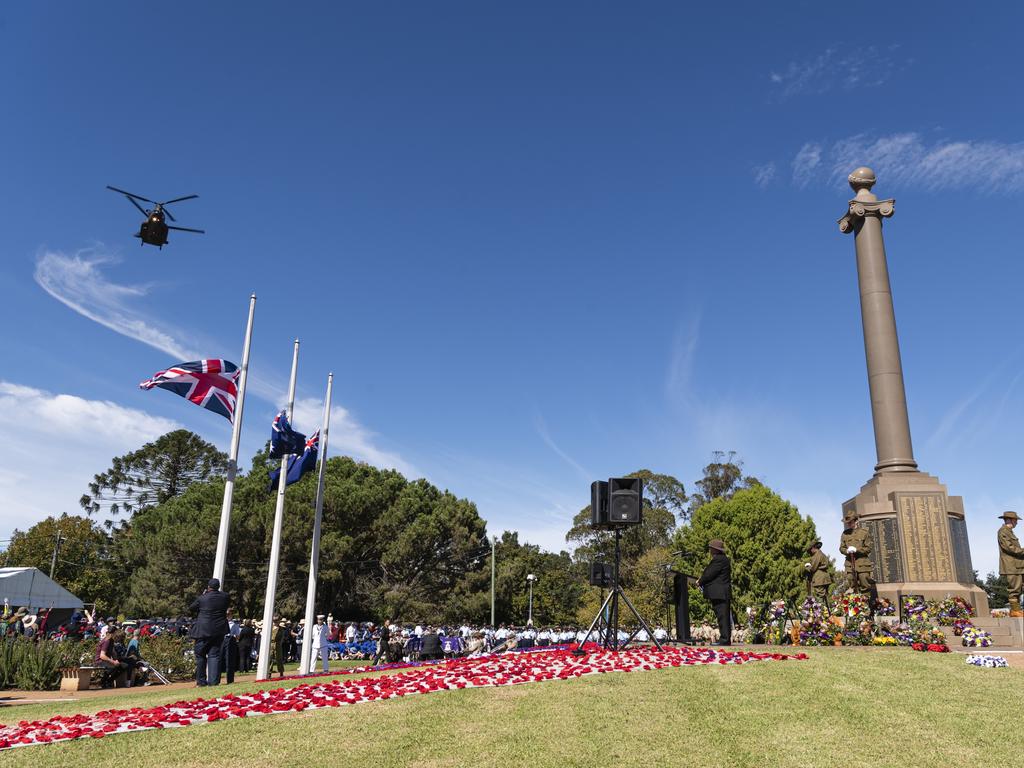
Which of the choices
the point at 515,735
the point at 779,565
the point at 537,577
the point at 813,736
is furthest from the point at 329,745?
the point at 537,577

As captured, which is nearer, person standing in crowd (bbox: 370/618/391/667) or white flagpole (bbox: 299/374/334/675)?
white flagpole (bbox: 299/374/334/675)

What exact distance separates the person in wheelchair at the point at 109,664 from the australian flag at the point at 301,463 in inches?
191

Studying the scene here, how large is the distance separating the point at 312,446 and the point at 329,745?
40.3 feet

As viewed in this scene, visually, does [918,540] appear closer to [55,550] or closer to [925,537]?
[925,537]

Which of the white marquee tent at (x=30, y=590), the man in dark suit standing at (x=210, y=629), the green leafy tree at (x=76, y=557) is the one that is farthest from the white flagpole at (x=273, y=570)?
the green leafy tree at (x=76, y=557)

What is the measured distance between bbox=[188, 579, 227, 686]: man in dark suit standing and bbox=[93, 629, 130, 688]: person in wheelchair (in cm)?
435

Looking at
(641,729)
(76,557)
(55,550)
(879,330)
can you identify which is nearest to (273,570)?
(641,729)

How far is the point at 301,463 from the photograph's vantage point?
58.1 feet

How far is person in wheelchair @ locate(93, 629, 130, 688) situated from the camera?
16.2 m

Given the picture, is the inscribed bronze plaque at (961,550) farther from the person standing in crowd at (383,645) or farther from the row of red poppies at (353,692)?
the person standing in crowd at (383,645)

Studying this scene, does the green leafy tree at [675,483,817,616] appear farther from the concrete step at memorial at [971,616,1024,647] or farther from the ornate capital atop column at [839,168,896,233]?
the concrete step at memorial at [971,616,1024,647]

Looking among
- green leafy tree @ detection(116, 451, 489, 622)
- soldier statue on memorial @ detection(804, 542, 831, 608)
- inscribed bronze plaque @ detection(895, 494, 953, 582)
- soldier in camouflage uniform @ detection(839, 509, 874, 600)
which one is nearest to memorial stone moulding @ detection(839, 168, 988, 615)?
inscribed bronze plaque @ detection(895, 494, 953, 582)

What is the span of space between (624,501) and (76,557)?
229 ft

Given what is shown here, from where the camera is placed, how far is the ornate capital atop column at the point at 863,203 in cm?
2275
